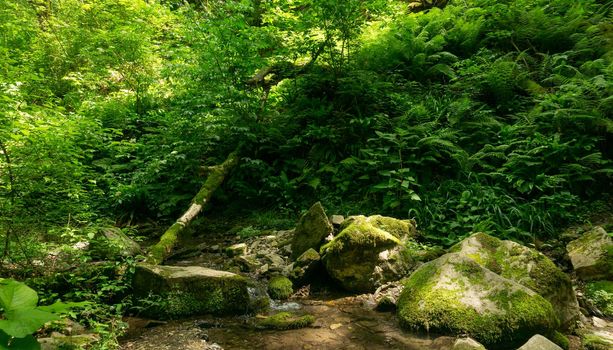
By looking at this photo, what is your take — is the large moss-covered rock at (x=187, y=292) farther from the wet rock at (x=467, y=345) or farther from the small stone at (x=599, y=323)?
the small stone at (x=599, y=323)

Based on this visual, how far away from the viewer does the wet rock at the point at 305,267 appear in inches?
220

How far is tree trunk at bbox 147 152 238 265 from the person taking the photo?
241 inches

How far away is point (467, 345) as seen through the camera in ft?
11.2

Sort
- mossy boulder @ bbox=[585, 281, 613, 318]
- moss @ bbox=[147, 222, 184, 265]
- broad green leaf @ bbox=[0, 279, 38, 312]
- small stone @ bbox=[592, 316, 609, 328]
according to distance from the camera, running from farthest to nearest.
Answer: moss @ bbox=[147, 222, 184, 265], mossy boulder @ bbox=[585, 281, 613, 318], small stone @ bbox=[592, 316, 609, 328], broad green leaf @ bbox=[0, 279, 38, 312]

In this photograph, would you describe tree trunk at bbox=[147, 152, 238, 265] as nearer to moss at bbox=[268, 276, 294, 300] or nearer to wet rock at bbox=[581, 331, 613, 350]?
moss at bbox=[268, 276, 294, 300]

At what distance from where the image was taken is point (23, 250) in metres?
4.07

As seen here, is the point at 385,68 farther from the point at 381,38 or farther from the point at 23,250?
the point at 23,250

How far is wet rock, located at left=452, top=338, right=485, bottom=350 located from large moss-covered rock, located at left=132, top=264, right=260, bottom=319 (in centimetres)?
252

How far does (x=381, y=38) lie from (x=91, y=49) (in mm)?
7709

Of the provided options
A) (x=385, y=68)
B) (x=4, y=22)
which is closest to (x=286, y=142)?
(x=385, y=68)

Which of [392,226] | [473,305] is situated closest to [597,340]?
[473,305]

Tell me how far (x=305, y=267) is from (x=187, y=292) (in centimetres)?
173

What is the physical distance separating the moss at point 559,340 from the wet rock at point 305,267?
2.94m

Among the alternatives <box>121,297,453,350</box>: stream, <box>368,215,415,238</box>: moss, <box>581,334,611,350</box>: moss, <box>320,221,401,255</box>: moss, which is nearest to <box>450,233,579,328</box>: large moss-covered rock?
<box>581,334,611,350</box>: moss
